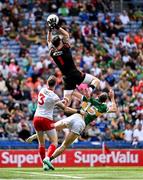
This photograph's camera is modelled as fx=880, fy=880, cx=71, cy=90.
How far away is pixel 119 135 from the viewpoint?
34.2m

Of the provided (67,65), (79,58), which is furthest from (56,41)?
(79,58)

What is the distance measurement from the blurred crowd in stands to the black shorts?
658 cm

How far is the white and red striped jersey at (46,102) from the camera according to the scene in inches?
919

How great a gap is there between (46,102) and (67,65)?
261 cm

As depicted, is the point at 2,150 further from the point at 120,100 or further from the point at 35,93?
the point at 120,100

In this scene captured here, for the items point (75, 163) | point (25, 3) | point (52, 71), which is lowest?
point (75, 163)

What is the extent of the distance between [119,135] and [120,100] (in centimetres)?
314

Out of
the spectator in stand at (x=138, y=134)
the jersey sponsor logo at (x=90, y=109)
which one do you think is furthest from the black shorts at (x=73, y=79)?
the spectator in stand at (x=138, y=134)

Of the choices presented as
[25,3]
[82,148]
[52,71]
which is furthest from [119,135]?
[25,3]

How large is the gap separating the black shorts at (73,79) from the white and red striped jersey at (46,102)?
2468mm

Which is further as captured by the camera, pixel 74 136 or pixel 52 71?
→ pixel 52 71

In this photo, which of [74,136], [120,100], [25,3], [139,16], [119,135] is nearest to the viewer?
[74,136]

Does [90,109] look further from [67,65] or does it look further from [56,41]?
[56,41]

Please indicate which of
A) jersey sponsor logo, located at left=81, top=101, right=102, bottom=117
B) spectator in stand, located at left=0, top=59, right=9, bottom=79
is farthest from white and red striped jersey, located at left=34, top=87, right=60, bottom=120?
spectator in stand, located at left=0, top=59, right=9, bottom=79
